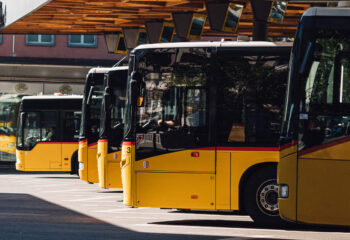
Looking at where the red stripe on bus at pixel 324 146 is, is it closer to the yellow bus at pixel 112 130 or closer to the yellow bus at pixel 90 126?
the yellow bus at pixel 112 130

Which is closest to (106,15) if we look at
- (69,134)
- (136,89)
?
(69,134)

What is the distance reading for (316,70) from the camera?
34.9 ft

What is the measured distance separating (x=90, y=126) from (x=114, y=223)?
824cm

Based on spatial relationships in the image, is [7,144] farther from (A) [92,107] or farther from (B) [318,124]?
(B) [318,124]

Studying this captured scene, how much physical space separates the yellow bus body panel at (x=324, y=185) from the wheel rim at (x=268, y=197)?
9.30 feet

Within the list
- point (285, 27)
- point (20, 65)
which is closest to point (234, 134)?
point (285, 27)

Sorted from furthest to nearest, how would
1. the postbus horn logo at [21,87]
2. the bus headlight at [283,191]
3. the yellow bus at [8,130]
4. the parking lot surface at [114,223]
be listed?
the postbus horn logo at [21,87]
the yellow bus at [8,130]
the parking lot surface at [114,223]
the bus headlight at [283,191]

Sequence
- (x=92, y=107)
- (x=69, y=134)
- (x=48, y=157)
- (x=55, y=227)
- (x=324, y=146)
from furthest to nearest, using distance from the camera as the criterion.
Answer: (x=69, y=134), (x=48, y=157), (x=92, y=107), (x=55, y=227), (x=324, y=146)

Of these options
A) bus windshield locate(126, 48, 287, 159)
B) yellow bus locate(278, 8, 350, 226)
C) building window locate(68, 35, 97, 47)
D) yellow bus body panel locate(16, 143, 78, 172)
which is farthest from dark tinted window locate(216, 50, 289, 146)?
building window locate(68, 35, 97, 47)

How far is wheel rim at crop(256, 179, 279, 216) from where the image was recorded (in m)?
13.3

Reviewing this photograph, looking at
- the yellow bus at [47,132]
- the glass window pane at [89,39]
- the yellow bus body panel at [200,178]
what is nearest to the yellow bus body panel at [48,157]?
the yellow bus at [47,132]

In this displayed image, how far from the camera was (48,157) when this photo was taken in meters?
28.0

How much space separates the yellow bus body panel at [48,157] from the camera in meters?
27.7

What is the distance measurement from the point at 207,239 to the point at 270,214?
83.6 inches
